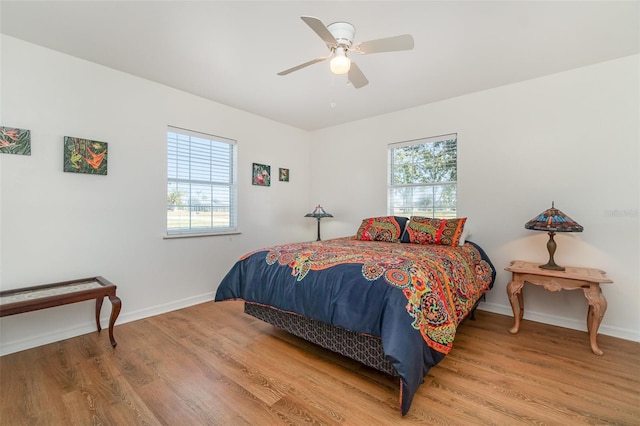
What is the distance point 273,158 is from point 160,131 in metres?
1.63

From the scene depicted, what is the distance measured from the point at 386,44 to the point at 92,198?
9.48 feet

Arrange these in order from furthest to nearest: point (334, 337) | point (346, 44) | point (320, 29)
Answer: point (334, 337)
point (346, 44)
point (320, 29)

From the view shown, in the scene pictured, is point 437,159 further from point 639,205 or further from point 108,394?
point 108,394

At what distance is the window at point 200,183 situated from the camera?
336cm

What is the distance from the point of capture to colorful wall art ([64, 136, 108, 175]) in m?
2.57

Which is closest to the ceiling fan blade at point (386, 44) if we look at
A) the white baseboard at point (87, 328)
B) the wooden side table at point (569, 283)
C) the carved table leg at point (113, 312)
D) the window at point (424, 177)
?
the window at point (424, 177)

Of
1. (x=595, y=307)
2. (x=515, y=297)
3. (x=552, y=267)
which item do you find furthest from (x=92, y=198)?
(x=595, y=307)

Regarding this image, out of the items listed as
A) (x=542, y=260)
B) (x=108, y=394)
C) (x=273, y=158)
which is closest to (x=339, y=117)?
(x=273, y=158)

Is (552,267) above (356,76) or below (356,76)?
below

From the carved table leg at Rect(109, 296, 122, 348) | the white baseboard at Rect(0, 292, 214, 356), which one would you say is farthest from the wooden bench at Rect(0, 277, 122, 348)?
the white baseboard at Rect(0, 292, 214, 356)

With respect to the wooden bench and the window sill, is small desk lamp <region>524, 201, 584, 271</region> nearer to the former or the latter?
the window sill

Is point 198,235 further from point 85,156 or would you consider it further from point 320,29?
point 320,29

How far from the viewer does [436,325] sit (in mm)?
1754

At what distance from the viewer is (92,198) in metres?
2.72
